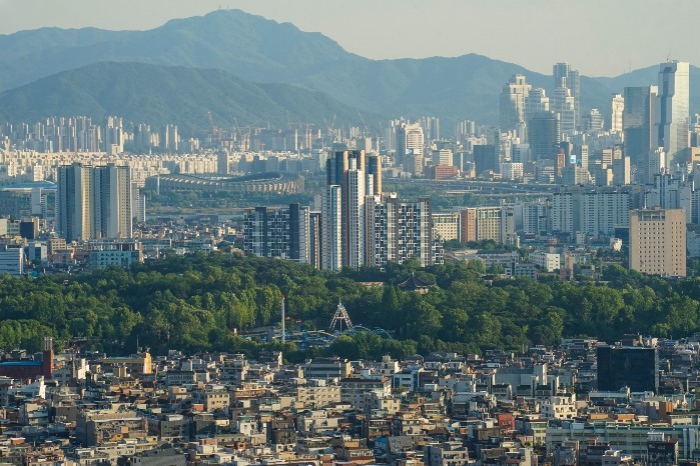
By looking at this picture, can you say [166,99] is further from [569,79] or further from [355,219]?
[355,219]

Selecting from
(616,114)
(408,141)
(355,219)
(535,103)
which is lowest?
(355,219)

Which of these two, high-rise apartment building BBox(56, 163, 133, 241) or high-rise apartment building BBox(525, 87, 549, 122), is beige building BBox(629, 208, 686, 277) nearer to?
high-rise apartment building BBox(56, 163, 133, 241)

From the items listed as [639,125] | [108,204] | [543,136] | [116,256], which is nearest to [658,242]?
[116,256]

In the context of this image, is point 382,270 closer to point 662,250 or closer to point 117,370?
point 662,250

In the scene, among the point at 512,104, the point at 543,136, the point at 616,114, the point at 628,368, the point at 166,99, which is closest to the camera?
the point at 628,368

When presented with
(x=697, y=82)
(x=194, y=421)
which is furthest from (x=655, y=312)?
(x=697, y=82)

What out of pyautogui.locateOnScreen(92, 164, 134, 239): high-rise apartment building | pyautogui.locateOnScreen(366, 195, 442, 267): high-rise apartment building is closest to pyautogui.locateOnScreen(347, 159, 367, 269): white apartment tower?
pyautogui.locateOnScreen(366, 195, 442, 267): high-rise apartment building

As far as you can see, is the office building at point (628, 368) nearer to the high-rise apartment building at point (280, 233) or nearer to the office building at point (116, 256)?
the high-rise apartment building at point (280, 233)
